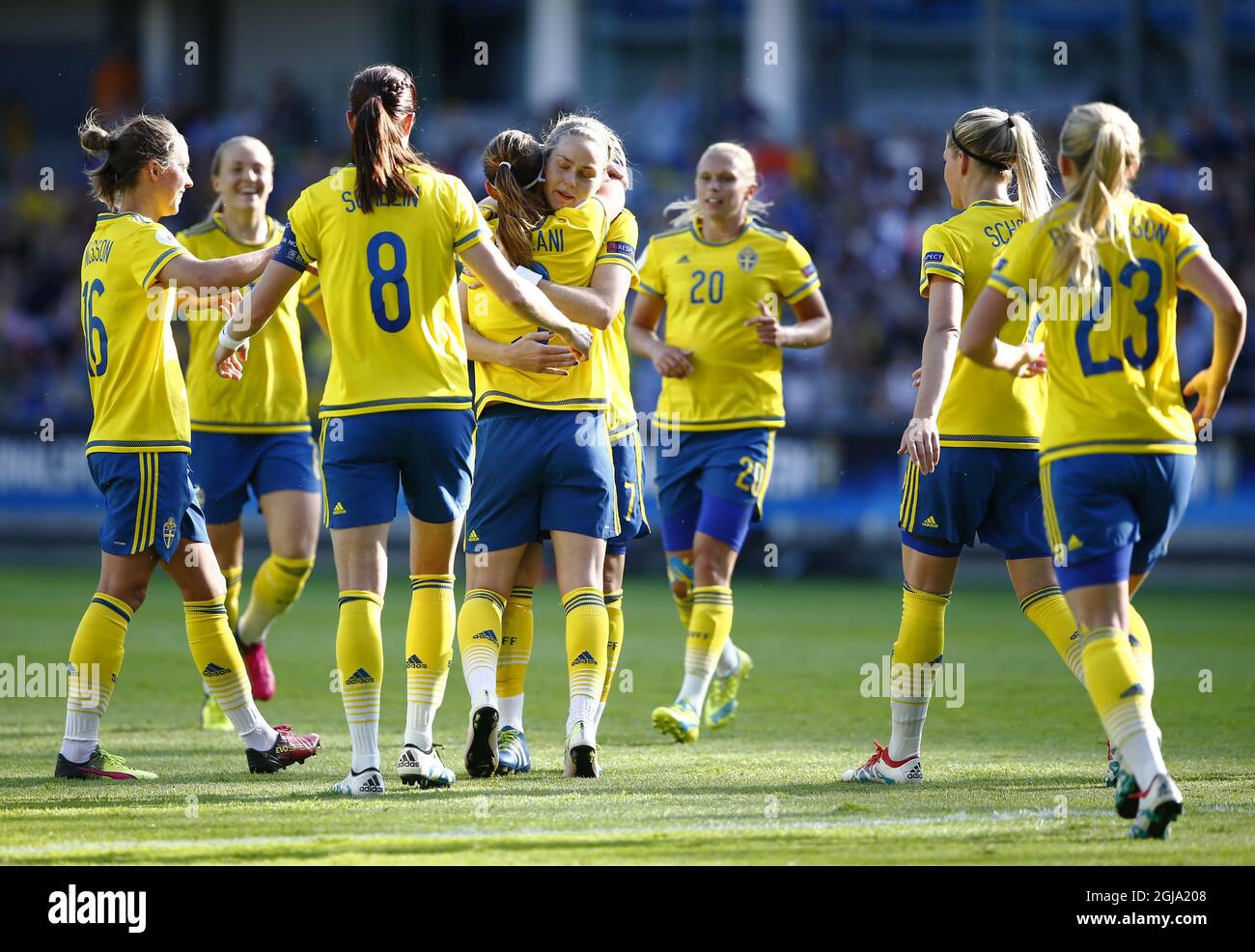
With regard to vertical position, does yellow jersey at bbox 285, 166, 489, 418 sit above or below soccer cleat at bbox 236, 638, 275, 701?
above

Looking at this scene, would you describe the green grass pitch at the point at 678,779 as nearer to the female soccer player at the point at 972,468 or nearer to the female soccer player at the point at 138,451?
the female soccer player at the point at 138,451

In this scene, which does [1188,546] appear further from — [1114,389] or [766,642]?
[1114,389]

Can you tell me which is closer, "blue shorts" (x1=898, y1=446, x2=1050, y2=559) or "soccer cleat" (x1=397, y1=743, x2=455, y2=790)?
"soccer cleat" (x1=397, y1=743, x2=455, y2=790)

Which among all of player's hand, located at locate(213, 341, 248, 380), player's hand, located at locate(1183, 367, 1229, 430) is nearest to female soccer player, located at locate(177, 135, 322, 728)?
player's hand, located at locate(213, 341, 248, 380)

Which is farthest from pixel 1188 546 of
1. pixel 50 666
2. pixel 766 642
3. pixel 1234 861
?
pixel 1234 861

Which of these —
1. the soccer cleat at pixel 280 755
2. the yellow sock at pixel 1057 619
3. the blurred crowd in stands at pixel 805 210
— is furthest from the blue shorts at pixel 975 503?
the blurred crowd in stands at pixel 805 210

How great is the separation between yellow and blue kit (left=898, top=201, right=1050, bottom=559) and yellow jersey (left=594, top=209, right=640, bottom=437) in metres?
1.12

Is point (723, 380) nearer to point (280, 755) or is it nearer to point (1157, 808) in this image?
point (280, 755)

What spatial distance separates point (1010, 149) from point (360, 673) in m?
3.04

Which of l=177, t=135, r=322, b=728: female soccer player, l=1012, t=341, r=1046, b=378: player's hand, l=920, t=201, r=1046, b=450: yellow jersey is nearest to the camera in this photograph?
l=1012, t=341, r=1046, b=378: player's hand

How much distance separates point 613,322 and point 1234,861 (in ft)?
10.2

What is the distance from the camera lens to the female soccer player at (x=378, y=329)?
5.73m

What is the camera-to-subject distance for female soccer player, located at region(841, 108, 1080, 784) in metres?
6.21

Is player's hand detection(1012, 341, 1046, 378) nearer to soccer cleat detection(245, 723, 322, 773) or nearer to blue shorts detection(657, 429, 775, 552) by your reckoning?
blue shorts detection(657, 429, 775, 552)
